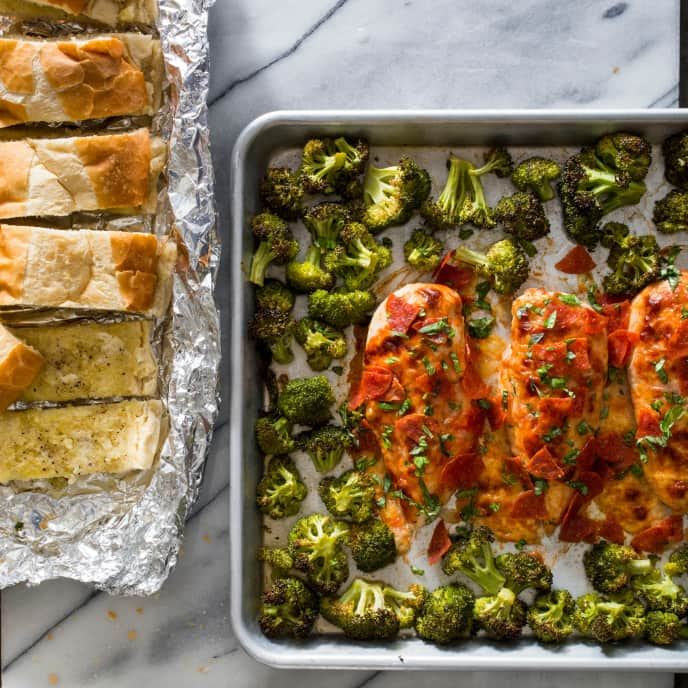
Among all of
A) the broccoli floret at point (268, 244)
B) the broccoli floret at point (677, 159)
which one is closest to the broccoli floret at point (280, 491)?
the broccoli floret at point (268, 244)

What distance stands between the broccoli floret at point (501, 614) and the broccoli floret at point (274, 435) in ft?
3.94

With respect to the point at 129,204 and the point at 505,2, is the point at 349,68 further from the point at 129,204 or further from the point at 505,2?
the point at 129,204

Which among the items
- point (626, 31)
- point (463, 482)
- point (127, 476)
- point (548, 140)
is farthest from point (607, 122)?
point (127, 476)

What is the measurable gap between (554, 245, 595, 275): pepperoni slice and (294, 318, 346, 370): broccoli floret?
118cm

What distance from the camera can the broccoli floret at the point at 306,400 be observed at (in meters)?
3.97

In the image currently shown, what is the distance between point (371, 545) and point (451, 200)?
1724 mm

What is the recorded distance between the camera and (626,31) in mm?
4199

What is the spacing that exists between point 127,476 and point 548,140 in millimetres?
2654

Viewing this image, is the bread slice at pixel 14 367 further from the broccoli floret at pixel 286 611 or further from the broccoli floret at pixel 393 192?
the broccoli floret at pixel 393 192

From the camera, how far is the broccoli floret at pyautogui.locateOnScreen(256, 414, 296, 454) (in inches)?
158

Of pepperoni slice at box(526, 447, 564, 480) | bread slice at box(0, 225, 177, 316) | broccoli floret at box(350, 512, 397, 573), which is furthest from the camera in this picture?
broccoli floret at box(350, 512, 397, 573)

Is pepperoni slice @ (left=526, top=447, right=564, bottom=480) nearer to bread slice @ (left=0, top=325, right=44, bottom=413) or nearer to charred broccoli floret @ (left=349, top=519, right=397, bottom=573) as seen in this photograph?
charred broccoli floret @ (left=349, top=519, right=397, bottom=573)

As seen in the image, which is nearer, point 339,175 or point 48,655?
point 339,175

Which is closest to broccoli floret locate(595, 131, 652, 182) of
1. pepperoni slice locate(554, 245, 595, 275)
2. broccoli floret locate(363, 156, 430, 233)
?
pepperoni slice locate(554, 245, 595, 275)
